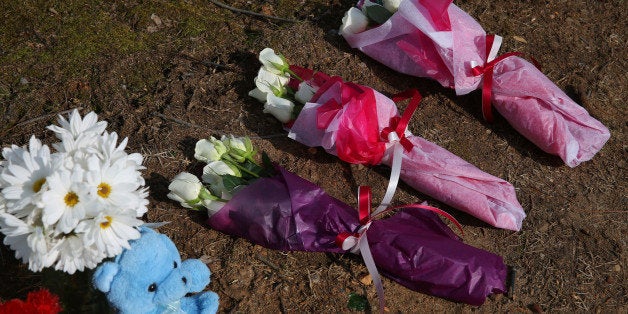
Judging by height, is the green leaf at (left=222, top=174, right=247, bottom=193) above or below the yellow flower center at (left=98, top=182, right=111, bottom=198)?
below

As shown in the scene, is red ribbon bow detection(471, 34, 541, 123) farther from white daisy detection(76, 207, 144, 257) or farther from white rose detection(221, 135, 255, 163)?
white daisy detection(76, 207, 144, 257)

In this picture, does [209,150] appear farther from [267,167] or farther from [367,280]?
[367,280]

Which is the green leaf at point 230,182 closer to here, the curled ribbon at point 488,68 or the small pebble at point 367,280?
the small pebble at point 367,280

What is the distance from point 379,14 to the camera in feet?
11.2

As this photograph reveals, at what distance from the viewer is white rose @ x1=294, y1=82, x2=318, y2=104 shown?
3.06 metres

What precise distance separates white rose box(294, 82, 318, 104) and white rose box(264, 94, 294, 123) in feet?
0.22

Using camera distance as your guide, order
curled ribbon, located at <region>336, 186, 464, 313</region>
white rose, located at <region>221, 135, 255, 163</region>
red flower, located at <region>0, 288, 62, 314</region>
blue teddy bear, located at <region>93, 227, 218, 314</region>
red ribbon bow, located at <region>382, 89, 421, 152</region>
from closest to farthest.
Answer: red flower, located at <region>0, 288, 62, 314</region> < blue teddy bear, located at <region>93, 227, 218, 314</region> < curled ribbon, located at <region>336, 186, 464, 313</region> < white rose, located at <region>221, 135, 255, 163</region> < red ribbon bow, located at <region>382, 89, 421, 152</region>

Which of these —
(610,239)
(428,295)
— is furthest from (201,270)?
(610,239)

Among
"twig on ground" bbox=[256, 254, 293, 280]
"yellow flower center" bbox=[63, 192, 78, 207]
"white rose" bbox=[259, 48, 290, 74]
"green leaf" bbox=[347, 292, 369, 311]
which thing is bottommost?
"green leaf" bbox=[347, 292, 369, 311]

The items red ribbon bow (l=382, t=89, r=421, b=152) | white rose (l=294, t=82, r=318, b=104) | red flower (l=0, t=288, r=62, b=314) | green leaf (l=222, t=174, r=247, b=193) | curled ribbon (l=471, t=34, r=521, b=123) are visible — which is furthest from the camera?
curled ribbon (l=471, t=34, r=521, b=123)

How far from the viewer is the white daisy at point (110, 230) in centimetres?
185

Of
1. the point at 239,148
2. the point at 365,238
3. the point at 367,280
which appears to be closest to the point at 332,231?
the point at 365,238

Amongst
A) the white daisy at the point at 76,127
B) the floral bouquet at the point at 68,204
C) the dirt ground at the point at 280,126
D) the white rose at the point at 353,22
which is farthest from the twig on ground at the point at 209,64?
the floral bouquet at the point at 68,204

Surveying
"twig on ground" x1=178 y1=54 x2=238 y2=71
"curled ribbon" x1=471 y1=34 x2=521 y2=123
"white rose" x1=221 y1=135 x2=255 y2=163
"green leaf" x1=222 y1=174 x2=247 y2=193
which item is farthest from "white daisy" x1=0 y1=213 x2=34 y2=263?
"curled ribbon" x1=471 y1=34 x2=521 y2=123
